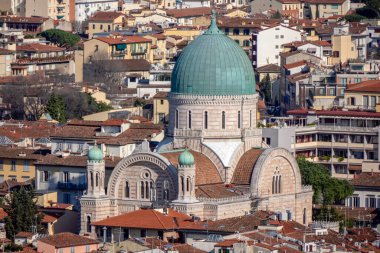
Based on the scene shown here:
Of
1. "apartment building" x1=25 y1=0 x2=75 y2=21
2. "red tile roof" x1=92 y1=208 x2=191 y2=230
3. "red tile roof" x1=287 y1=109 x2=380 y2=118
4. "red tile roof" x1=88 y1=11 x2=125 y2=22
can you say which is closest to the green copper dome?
"red tile roof" x1=92 y1=208 x2=191 y2=230

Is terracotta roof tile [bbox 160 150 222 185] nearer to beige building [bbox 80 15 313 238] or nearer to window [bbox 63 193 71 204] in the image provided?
beige building [bbox 80 15 313 238]

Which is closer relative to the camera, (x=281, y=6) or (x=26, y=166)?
(x=26, y=166)

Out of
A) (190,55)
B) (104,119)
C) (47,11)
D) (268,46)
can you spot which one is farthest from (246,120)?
(47,11)

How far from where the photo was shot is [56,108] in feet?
408

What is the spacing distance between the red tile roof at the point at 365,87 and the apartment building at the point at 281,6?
6448 cm

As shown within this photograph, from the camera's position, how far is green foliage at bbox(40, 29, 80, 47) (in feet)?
547

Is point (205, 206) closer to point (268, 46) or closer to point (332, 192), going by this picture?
point (332, 192)

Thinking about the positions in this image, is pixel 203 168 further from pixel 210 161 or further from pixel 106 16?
pixel 106 16

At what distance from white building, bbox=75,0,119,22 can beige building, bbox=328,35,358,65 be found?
43.0 meters

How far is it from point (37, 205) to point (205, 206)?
768cm

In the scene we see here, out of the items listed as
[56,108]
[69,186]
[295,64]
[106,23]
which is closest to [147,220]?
[69,186]

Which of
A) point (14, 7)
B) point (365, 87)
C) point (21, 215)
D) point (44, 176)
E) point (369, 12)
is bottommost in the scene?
point (21, 215)

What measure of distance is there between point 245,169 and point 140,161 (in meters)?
3.62

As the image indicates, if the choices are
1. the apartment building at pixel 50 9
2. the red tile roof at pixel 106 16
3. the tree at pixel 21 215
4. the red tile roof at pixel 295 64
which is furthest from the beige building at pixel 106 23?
the tree at pixel 21 215
